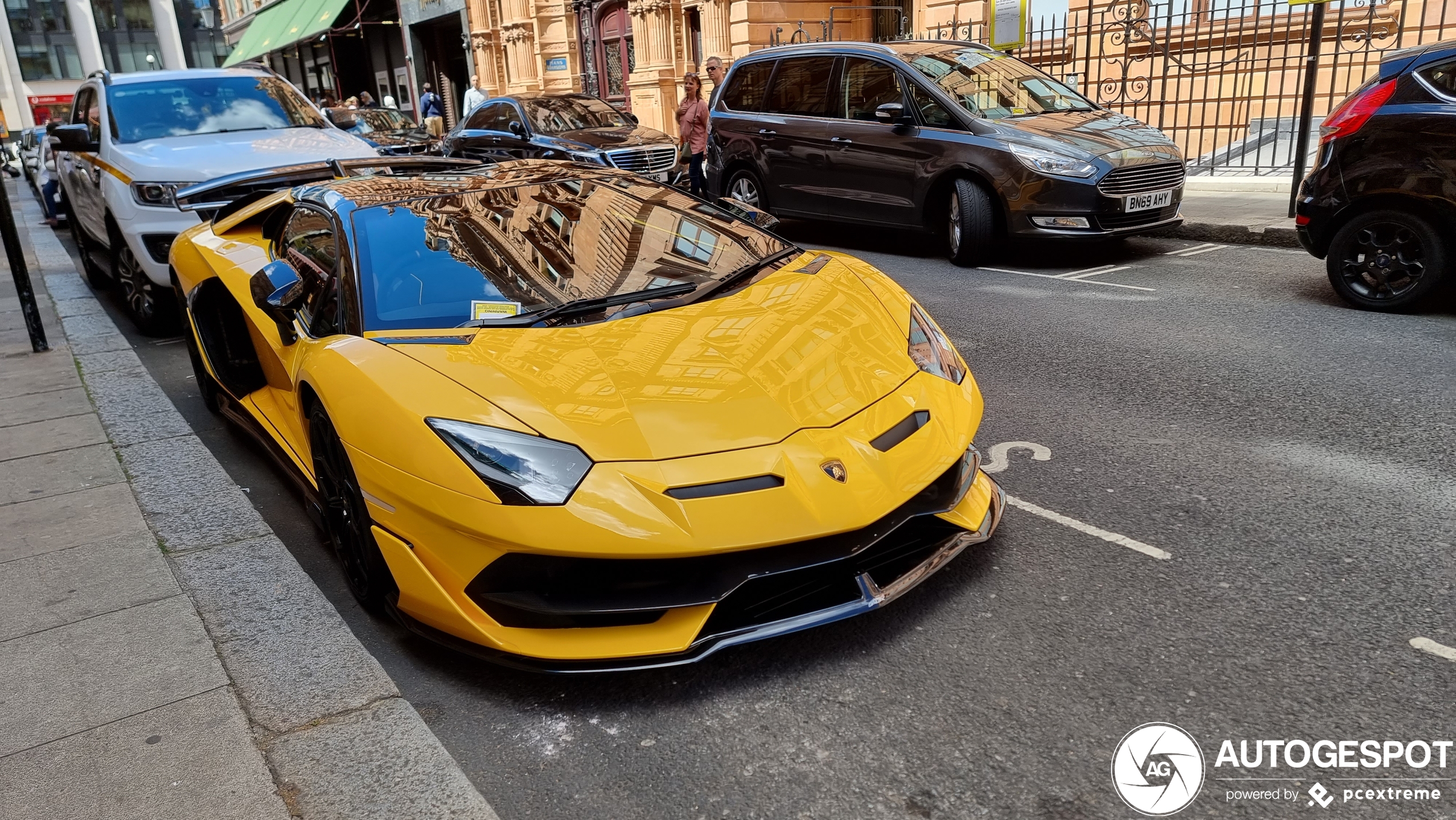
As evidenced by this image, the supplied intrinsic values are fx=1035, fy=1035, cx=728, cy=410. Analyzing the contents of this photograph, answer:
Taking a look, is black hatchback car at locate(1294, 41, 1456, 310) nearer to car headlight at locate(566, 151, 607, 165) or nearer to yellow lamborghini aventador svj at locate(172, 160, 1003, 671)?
yellow lamborghini aventador svj at locate(172, 160, 1003, 671)

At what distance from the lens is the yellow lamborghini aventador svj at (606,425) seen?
106 inches

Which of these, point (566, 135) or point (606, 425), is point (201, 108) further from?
point (606, 425)

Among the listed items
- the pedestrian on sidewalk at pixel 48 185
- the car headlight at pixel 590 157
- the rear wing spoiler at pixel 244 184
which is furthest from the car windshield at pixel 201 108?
the pedestrian on sidewalk at pixel 48 185

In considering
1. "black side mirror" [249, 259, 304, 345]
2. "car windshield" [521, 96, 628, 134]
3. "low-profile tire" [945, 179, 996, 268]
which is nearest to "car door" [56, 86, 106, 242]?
"black side mirror" [249, 259, 304, 345]

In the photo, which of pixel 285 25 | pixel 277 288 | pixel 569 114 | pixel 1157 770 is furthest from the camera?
pixel 285 25

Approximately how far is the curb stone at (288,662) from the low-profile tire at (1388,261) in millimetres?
6338

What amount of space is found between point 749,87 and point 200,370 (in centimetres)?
689

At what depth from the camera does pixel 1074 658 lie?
283 cm

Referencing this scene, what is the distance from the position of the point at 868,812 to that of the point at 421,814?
3.39 feet

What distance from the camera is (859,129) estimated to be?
965 centimetres

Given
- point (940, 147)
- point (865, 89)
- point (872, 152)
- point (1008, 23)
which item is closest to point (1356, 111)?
point (940, 147)

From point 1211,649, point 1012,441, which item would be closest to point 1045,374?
point 1012,441

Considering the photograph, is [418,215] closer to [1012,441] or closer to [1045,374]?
[1012,441]

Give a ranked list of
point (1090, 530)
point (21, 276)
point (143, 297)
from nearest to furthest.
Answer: point (1090, 530)
point (21, 276)
point (143, 297)
